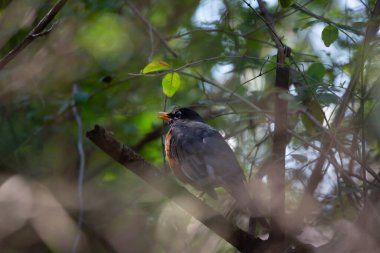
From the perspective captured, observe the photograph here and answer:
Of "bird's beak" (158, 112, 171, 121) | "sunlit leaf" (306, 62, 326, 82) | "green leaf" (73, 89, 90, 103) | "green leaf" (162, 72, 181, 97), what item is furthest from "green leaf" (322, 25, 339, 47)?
"green leaf" (73, 89, 90, 103)

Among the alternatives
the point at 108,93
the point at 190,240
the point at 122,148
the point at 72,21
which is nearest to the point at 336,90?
the point at 122,148

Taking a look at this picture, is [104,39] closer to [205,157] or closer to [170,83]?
[205,157]

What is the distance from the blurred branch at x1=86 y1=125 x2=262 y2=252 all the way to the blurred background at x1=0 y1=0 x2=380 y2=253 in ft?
1.69

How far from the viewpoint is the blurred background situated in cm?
396

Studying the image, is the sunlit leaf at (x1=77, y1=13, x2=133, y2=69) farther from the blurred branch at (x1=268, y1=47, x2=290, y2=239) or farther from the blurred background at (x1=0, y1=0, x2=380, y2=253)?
the blurred branch at (x1=268, y1=47, x2=290, y2=239)

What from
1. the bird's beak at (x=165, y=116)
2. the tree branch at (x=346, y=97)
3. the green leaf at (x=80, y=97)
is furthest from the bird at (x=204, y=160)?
the green leaf at (x=80, y=97)

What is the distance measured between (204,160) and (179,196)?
1.17 meters

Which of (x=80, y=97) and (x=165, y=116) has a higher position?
(x=80, y=97)

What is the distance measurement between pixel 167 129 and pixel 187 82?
46cm

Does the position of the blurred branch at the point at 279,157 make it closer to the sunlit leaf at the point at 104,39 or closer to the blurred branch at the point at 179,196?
the blurred branch at the point at 179,196

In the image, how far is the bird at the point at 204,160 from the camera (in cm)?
391

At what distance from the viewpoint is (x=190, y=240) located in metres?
4.22

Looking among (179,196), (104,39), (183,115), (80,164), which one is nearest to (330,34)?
(179,196)

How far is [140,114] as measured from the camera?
17.7ft
